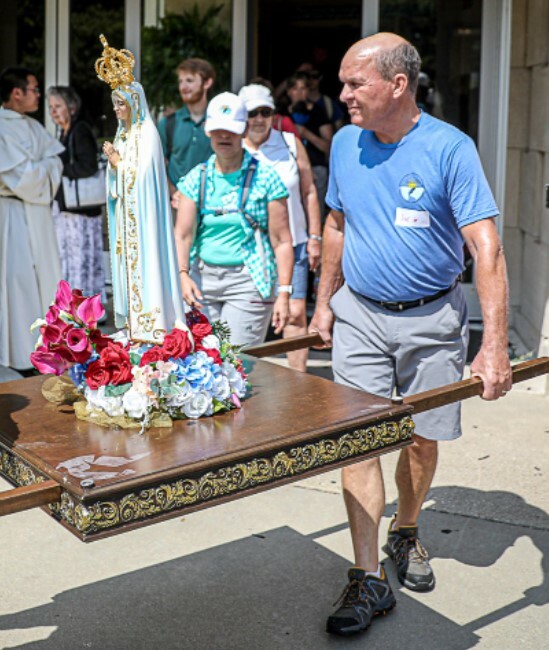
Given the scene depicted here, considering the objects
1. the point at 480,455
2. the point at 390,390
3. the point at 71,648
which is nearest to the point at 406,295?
the point at 390,390

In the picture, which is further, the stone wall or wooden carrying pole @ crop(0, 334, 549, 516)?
the stone wall

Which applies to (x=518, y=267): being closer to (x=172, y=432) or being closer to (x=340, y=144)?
(x=340, y=144)

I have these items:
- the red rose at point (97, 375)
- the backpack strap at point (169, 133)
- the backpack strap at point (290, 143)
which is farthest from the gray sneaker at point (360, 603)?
the backpack strap at point (169, 133)

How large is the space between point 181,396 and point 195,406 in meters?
0.05

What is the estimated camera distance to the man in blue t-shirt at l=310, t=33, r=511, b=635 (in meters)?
3.45

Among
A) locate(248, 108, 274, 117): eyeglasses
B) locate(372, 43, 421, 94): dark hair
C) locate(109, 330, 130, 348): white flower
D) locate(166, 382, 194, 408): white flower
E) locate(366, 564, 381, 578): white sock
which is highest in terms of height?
locate(372, 43, 421, 94): dark hair

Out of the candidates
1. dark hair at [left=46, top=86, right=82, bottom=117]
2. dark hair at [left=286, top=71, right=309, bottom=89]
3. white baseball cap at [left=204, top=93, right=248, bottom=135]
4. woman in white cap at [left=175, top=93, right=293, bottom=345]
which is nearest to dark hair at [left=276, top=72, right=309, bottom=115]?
dark hair at [left=286, top=71, right=309, bottom=89]

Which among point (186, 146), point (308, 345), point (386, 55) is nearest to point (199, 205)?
point (308, 345)

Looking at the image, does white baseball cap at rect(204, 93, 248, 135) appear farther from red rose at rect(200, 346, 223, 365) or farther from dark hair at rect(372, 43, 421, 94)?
red rose at rect(200, 346, 223, 365)

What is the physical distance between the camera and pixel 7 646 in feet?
11.4

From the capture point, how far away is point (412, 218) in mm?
3553

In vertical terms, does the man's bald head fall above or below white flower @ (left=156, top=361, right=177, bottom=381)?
above

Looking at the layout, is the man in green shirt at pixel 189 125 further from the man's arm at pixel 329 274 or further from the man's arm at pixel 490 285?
the man's arm at pixel 490 285

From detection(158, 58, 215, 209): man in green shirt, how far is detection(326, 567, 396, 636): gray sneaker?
4084 millimetres
